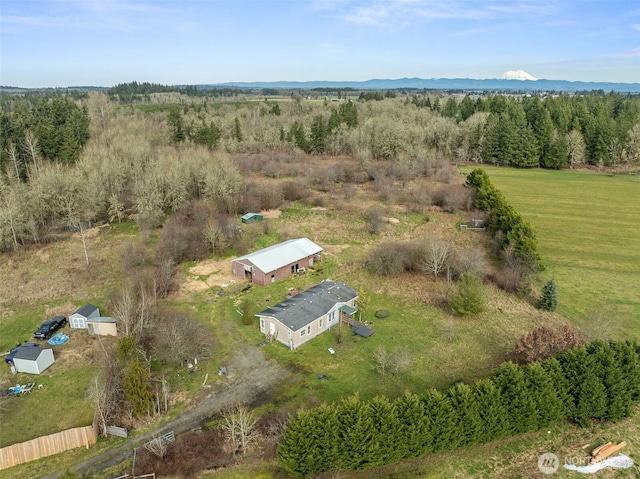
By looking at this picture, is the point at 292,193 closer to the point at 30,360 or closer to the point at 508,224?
the point at 508,224

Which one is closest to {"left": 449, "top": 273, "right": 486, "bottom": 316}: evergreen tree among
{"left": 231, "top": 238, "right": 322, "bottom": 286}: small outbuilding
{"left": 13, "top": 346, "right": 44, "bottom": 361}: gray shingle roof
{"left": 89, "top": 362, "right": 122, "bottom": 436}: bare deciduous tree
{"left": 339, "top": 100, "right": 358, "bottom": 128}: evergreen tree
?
{"left": 231, "top": 238, "right": 322, "bottom": 286}: small outbuilding

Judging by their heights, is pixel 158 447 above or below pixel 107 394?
below

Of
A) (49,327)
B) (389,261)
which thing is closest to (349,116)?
(389,261)

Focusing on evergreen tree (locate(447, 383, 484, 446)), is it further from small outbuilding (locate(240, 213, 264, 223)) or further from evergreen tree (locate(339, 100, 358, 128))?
evergreen tree (locate(339, 100, 358, 128))

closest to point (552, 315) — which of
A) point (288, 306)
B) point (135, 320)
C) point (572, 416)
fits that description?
point (572, 416)

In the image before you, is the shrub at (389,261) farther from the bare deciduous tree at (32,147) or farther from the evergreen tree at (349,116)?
the evergreen tree at (349,116)

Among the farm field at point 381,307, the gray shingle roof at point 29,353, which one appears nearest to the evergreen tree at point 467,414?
the farm field at point 381,307
